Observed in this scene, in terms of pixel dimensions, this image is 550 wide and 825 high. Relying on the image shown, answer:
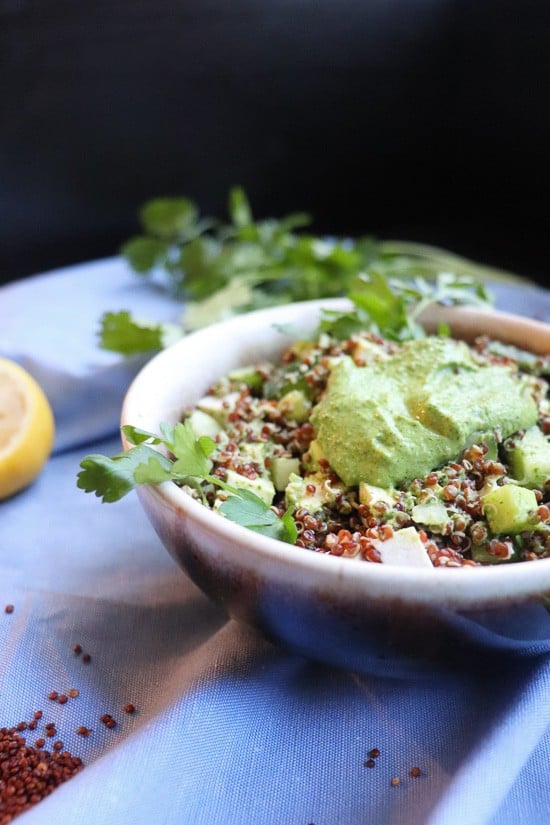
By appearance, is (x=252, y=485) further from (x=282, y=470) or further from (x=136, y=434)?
(x=136, y=434)

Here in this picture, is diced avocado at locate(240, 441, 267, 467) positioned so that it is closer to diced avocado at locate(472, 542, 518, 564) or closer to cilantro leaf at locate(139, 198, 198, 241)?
diced avocado at locate(472, 542, 518, 564)

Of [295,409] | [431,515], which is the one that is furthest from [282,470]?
[431,515]

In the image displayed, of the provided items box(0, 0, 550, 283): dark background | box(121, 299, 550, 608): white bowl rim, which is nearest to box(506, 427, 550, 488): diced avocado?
box(121, 299, 550, 608): white bowl rim

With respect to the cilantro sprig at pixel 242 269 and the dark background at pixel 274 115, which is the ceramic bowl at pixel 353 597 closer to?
the cilantro sprig at pixel 242 269

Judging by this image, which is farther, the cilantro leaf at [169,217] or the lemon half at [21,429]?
the cilantro leaf at [169,217]

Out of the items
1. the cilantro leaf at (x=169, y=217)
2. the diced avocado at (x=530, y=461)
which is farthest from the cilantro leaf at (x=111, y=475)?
the cilantro leaf at (x=169, y=217)

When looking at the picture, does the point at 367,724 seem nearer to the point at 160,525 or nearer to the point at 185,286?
the point at 160,525

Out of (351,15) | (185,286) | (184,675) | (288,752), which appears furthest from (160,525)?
(351,15)
